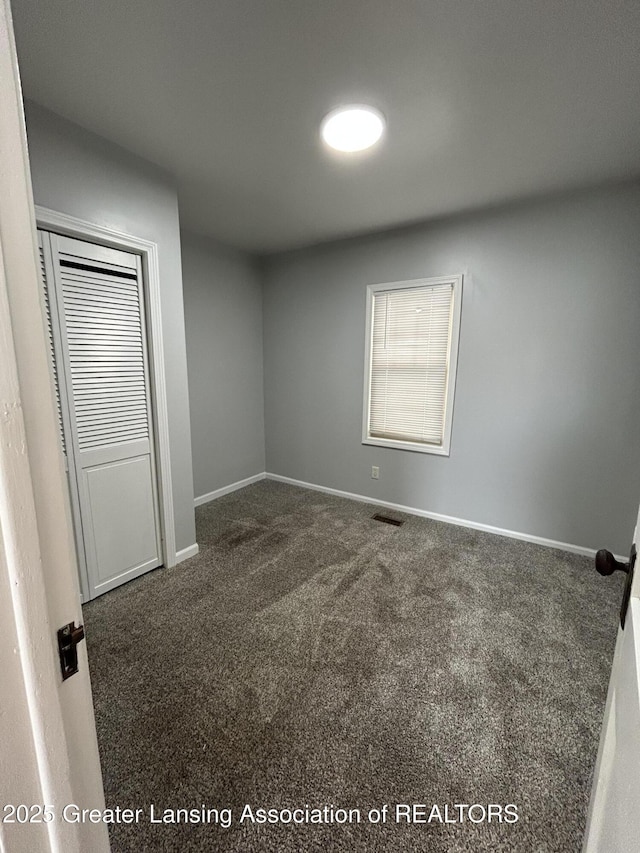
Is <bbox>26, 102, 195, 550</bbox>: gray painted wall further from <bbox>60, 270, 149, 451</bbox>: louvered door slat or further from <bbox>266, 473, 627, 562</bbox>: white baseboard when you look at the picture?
<bbox>266, 473, 627, 562</bbox>: white baseboard

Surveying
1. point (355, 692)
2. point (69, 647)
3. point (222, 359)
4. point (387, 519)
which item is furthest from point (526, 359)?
point (69, 647)

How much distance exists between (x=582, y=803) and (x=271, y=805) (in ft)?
3.33

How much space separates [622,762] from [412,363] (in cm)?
288

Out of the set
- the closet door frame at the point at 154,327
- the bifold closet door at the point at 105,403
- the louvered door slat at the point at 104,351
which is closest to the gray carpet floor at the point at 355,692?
the bifold closet door at the point at 105,403

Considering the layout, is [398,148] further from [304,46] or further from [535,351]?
[535,351]

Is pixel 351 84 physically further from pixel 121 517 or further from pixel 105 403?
pixel 121 517

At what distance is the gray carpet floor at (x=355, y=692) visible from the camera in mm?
1133

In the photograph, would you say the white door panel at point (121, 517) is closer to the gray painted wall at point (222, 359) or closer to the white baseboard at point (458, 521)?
the gray painted wall at point (222, 359)

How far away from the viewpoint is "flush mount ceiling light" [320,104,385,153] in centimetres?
164

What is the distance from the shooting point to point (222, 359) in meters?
3.64

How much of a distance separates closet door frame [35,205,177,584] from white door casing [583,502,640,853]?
234 centimetres

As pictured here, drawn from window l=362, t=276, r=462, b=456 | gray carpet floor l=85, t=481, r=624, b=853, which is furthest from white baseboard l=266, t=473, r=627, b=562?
window l=362, t=276, r=462, b=456

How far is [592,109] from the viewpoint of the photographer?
161cm

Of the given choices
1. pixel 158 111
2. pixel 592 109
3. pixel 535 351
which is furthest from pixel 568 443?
pixel 158 111
